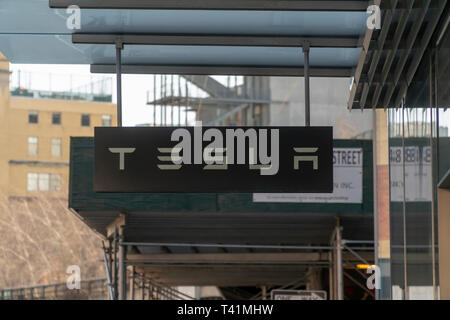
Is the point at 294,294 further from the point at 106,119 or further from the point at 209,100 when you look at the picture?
the point at 106,119

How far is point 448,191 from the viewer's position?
10023mm

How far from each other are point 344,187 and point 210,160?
13.7 m

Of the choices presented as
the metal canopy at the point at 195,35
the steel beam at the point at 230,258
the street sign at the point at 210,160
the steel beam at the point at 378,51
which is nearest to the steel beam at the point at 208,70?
the metal canopy at the point at 195,35

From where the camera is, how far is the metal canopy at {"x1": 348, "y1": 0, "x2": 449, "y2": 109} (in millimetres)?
9141

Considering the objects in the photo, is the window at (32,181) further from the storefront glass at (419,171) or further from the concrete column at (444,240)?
the concrete column at (444,240)

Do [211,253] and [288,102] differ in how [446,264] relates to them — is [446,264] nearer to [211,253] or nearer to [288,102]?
[211,253]

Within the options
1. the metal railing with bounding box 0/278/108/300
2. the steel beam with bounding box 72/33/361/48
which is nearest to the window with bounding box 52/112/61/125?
the metal railing with bounding box 0/278/108/300

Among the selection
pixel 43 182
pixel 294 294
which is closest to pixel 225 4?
pixel 294 294

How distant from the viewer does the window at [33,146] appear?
323 ft

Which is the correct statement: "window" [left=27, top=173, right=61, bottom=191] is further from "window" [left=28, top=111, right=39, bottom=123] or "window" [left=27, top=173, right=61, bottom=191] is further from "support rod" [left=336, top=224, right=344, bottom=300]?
"support rod" [left=336, top=224, right=344, bottom=300]

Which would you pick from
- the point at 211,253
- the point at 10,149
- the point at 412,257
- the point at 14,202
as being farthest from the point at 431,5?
the point at 10,149

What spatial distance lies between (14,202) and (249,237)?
66307 mm

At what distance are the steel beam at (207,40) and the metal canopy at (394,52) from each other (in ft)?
1.40

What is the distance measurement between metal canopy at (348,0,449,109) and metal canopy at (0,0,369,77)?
0.39 m
